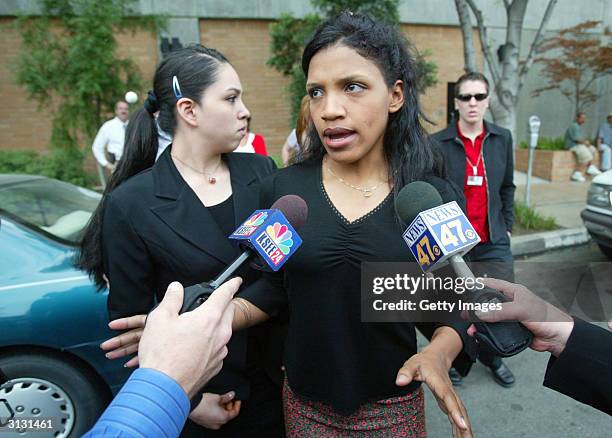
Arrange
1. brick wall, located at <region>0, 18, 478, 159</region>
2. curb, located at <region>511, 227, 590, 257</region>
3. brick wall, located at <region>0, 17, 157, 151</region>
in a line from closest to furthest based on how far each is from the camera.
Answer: curb, located at <region>511, 227, 590, 257</region>, brick wall, located at <region>0, 17, 157, 151</region>, brick wall, located at <region>0, 18, 478, 159</region>

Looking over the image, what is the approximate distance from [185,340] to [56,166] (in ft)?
31.4

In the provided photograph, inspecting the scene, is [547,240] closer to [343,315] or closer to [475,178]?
[475,178]

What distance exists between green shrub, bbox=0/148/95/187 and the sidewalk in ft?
25.7

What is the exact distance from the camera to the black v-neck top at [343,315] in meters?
1.45

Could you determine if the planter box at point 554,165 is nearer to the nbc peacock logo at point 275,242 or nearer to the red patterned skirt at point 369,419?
the red patterned skirt at point 369,419

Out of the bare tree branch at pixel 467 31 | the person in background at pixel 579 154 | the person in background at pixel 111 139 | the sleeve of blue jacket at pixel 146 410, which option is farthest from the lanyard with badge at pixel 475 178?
the person in background at pixel 579 154

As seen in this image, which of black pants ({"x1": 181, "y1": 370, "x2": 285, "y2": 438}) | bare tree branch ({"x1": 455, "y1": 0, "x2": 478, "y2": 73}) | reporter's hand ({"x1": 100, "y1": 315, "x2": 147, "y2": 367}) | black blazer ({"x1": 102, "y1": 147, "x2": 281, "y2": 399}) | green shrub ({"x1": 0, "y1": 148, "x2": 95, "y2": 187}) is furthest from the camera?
green shrub ({"x1": 0, "y1": 148, "x2": 95, "y2": 187})

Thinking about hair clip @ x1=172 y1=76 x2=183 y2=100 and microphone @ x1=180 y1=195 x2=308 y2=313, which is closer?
microphone @ x1=180 y1=195 x2=308 y2=313

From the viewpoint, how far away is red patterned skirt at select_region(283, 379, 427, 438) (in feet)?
4.90

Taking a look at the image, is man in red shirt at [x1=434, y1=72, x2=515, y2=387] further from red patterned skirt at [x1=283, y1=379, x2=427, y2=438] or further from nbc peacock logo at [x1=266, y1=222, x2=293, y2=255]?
nbc peacock logo at [x1=266, y1=222, x2=293, y2=255]

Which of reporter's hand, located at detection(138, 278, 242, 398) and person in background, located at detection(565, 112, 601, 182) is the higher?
reporter's hand, located at detection(138, 278, 242, 398)

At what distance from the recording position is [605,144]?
40.6 feet

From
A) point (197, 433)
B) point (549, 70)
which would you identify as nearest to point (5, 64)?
point (197, 433)

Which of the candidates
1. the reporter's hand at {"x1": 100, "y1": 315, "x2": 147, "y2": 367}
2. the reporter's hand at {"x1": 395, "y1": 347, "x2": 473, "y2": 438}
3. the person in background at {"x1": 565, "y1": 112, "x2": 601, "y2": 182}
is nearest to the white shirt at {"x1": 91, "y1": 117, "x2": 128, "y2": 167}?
the reporter's hand at {"x1": 100, "y1": 315, "x2": 147, "y2": 367}
